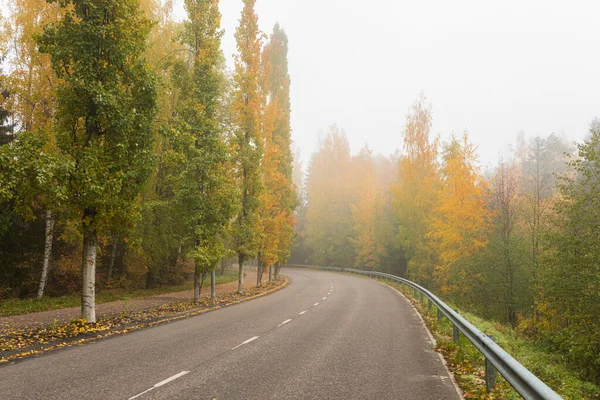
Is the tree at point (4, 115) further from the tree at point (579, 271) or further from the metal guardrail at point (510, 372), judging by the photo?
the tree at point (579, 271)

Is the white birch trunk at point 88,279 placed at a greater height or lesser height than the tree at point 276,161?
lesser

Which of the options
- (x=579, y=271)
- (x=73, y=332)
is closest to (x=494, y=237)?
(x=579, y=271)

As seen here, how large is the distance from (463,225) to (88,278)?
21.4 metres

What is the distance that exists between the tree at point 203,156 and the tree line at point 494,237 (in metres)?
14.3

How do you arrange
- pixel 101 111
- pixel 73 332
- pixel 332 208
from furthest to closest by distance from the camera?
pixel 332 208 < pixel 101 111 < pixel 73 332

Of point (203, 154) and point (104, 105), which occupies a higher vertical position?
point (203, 154)

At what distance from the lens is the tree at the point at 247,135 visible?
23.5m

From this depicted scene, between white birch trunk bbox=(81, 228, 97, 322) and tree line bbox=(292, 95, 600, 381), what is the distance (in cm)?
1619

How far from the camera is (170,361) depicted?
766 cm

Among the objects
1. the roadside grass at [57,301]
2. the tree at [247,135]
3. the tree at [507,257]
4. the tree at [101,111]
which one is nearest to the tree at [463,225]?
the tree at [507,257]

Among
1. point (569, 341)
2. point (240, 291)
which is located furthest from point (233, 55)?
point (569, 341)

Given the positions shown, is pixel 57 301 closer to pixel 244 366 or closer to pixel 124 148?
pixel 124 148

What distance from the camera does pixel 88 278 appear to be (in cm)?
1171

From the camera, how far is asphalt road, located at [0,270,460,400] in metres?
5.93
